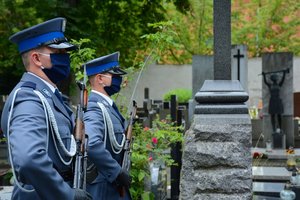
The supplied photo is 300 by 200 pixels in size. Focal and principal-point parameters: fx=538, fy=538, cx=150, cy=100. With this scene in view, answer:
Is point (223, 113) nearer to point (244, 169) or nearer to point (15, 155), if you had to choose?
point (244, 169)

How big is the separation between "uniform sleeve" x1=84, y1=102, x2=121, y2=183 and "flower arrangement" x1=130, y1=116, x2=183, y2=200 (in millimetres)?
1363

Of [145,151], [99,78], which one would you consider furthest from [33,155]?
[145,151]

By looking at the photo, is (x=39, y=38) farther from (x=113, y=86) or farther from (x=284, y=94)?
(x=284, y=94)

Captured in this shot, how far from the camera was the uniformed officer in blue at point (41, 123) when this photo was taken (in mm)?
2611

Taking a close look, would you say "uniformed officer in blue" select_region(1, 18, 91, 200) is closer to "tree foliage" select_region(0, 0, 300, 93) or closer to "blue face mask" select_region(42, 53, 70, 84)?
"blue face mask" select_region(42, 53, 70, 84)

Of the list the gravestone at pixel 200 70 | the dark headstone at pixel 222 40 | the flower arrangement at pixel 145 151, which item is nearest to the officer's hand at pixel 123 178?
the flower arrangement at pixel 145 151

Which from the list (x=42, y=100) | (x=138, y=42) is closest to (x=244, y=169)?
(x=42, y=100)

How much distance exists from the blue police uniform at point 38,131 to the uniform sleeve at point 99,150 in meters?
0.81

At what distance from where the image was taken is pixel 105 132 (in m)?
4.27

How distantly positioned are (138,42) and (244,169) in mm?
10078

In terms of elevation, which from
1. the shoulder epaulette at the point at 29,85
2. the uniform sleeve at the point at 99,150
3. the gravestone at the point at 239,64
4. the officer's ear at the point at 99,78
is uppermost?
the gravestone at the point at 239,64

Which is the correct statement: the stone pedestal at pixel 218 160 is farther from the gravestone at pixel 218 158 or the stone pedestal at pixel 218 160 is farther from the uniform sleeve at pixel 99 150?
the uniform sleeve at pixel 99 150

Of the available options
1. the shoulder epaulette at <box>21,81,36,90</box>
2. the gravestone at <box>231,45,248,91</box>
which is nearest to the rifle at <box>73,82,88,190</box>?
the shoulder epaulette at <box>21,81,36,90</box>

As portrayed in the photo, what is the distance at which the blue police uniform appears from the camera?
103 inches
